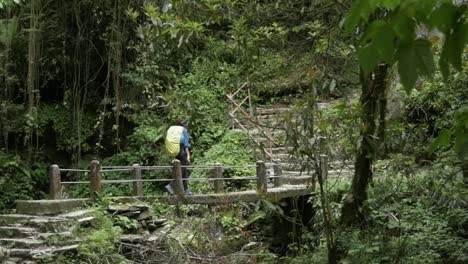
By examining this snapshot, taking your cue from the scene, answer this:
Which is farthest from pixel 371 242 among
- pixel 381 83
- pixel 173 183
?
pixel 173 183

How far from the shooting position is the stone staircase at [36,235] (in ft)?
23.6

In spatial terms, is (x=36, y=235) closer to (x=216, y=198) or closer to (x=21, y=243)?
(x=21, y=243)

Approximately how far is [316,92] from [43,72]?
33.4ft

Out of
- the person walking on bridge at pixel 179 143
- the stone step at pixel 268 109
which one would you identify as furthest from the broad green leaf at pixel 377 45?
the stone step at pixel 268 109

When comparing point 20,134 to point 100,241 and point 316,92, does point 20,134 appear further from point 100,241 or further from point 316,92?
point 316,92

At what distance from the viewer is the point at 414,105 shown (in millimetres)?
11609

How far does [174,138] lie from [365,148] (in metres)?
5.37

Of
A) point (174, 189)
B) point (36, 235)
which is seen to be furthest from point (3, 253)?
point (174, 189)

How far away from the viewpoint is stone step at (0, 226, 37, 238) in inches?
302

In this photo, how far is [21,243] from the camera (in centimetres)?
743

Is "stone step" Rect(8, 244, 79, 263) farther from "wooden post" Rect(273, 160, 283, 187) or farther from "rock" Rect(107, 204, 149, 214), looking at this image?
"wooden post" Rect(273, 160, 283, 187)

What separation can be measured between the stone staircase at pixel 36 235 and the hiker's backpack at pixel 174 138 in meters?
2.19

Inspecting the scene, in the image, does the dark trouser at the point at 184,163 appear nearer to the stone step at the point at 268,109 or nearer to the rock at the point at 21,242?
the rock at the point at 21,242

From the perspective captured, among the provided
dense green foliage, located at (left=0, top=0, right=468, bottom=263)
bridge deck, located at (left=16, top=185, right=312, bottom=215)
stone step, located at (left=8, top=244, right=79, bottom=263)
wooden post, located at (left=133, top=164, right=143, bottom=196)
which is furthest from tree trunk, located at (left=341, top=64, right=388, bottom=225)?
wooden post, located at (left=133, top=164, right=143, bottom=196)
